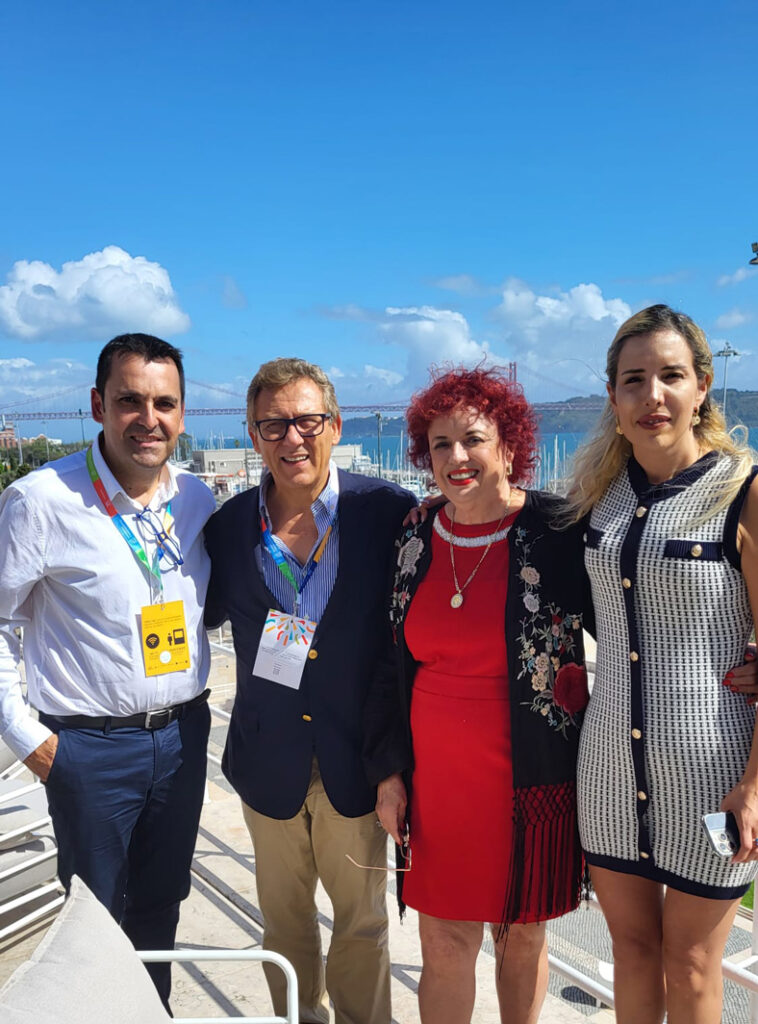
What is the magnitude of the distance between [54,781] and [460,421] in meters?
1.37

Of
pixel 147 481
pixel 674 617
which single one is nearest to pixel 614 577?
pixel 674 617

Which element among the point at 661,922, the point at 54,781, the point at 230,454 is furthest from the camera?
the point at 230,454

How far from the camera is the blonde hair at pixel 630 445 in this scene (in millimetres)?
1699

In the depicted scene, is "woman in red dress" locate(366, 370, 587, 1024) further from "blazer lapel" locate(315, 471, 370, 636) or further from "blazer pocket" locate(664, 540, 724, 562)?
"blazer pocket" locate(664, 540, 724, 562)

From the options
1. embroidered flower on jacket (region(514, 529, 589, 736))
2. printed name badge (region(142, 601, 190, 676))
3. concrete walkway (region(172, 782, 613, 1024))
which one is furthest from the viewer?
concrete walkway (region(172, 782, 613, 1024))

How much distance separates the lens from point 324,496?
2.21 metres

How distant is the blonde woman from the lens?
5.31 ft

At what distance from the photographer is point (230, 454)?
76.1 metres

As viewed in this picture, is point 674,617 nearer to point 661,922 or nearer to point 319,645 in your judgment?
point 661,922

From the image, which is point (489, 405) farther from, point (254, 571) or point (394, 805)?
point (394, 805)

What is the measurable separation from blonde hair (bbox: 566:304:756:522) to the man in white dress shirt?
1.07 m

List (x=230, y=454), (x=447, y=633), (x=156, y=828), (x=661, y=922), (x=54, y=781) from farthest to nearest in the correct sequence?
(x=230, y=454) < (x=156, y=828) < (x=54, y=781) < (x=447, y=633) < (x=661, y=922)

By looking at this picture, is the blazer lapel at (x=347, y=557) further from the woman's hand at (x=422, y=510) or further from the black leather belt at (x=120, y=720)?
the black leather belt at (x=120, y=720)

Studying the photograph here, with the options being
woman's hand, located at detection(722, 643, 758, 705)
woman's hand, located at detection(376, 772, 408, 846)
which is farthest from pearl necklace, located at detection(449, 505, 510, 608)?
woman's hand, located at detection(722, 643, 758, 705)
